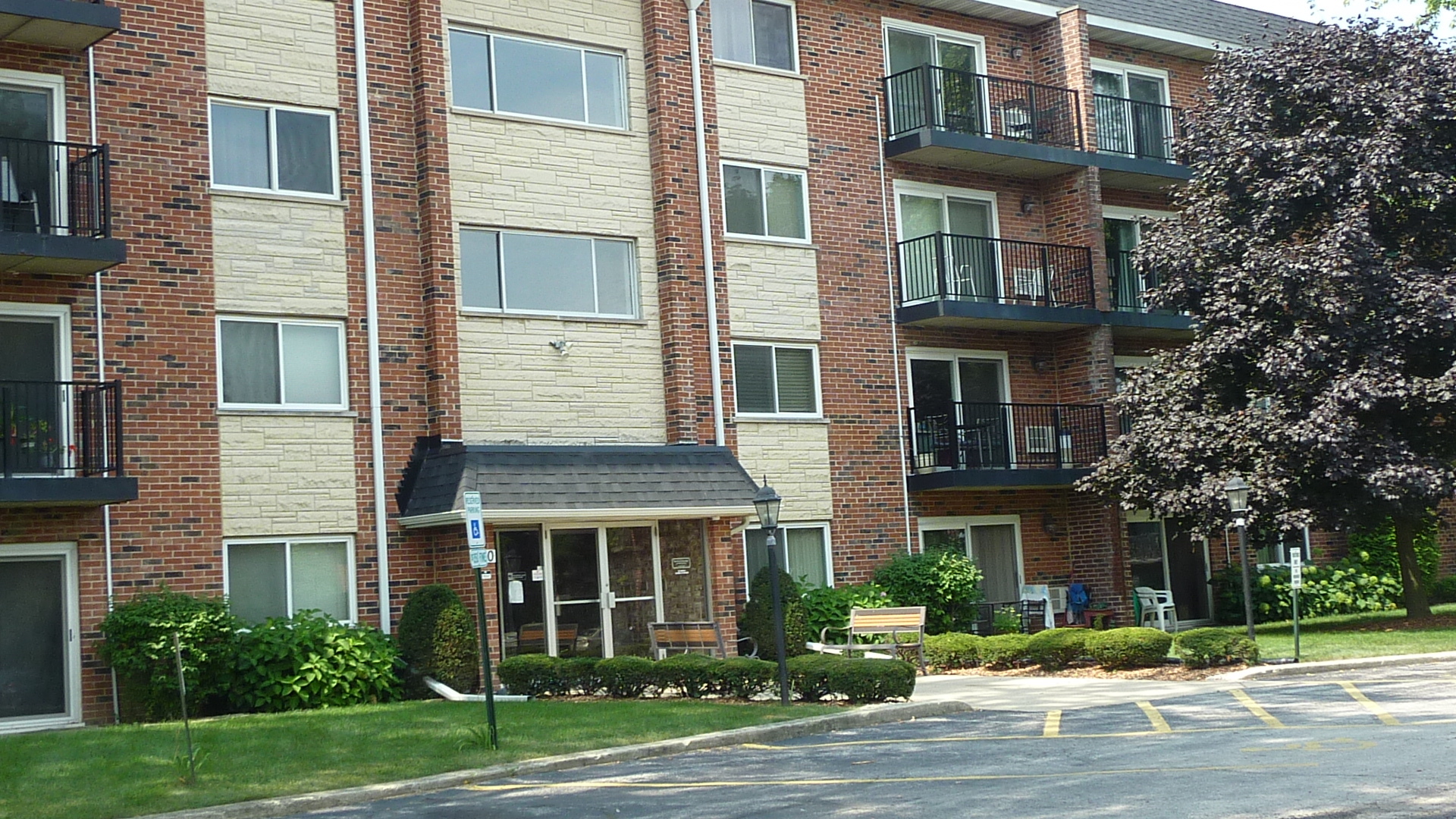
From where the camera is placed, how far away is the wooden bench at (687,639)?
19372 millimetres

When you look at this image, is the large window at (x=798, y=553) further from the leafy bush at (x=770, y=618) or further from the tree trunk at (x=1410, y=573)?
the tree trunk at (x=1410, y=573)

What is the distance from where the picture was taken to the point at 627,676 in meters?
18.0

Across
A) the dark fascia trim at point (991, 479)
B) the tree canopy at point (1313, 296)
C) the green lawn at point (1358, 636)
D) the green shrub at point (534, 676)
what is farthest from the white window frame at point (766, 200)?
the green lawn at point (1358, 636)

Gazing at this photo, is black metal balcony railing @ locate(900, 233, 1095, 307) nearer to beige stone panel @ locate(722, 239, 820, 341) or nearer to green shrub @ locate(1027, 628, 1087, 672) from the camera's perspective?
beige stone panel @ locate(722, 239, 820, 341)

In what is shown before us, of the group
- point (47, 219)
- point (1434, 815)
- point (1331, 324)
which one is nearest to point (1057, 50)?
point (1331, 324)

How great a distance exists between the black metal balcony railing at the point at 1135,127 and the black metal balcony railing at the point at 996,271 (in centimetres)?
240

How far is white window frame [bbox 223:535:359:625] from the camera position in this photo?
19109mm

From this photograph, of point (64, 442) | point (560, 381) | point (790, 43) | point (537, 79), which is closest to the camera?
point (64, 442)

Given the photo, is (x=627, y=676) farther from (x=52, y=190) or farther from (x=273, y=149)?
(x=52, y=190)

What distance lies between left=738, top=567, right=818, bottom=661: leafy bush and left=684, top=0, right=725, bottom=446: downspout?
8.25 feet

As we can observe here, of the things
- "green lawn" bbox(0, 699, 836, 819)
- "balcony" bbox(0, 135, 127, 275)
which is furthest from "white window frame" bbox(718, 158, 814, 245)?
"balcony" bbox(0, 135, 127, 275)

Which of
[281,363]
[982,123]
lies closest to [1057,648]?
[982,123]

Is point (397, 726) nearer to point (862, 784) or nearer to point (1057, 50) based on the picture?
point (862, 784)

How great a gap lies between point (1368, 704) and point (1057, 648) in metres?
5.67
